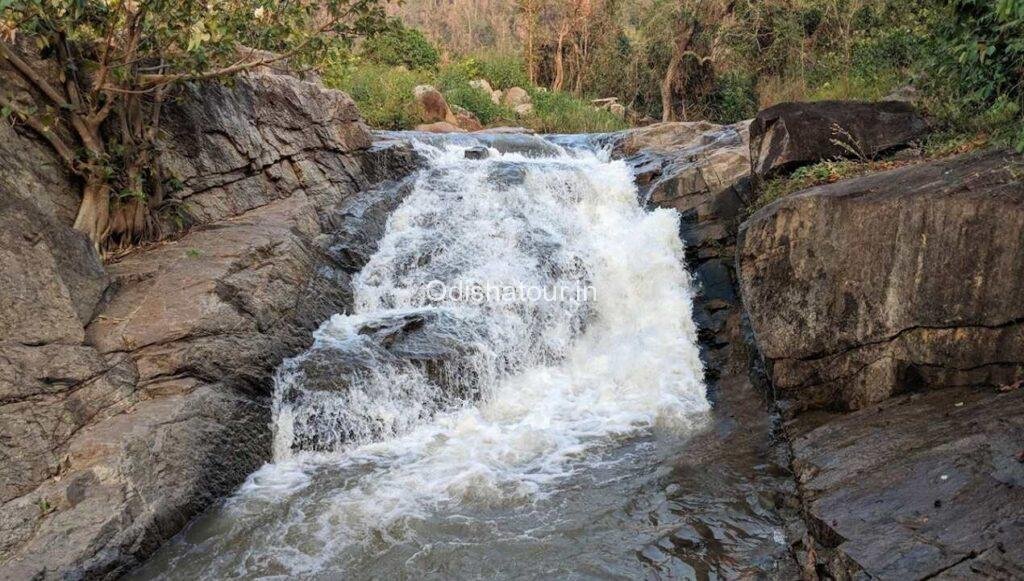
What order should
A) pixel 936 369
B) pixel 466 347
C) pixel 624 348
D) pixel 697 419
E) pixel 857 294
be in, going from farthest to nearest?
1. pixel 624 348
2. pixel 466 347
3. pixel 697 419
4. pixel 857 294
5. pixel 936 369

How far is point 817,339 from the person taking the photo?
544 cm

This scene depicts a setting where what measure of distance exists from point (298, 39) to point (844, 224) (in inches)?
230

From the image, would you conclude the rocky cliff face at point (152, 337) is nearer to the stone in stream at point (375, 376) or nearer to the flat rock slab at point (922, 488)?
the stone in stream at point (375, 376)

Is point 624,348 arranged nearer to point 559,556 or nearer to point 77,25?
point 559,556

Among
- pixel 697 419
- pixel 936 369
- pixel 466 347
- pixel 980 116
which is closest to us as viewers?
pixel 936 369

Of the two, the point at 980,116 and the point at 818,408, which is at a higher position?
the point at 980,116

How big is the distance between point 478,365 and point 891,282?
3805mm

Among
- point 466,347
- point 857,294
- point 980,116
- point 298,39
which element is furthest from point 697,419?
point 298,39

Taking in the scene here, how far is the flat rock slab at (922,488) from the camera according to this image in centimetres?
316

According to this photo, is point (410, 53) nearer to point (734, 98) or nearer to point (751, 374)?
point (734, 98)

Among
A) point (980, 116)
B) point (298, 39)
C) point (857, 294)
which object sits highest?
point (298, 39)

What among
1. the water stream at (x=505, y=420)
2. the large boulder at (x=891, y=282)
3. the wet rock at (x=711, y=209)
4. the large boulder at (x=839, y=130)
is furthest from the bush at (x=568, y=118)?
the large boulder at (x=891, y=282)

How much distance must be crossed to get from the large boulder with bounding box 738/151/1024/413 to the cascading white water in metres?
1.28

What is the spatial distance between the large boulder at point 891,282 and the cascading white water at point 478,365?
50.6 inches
